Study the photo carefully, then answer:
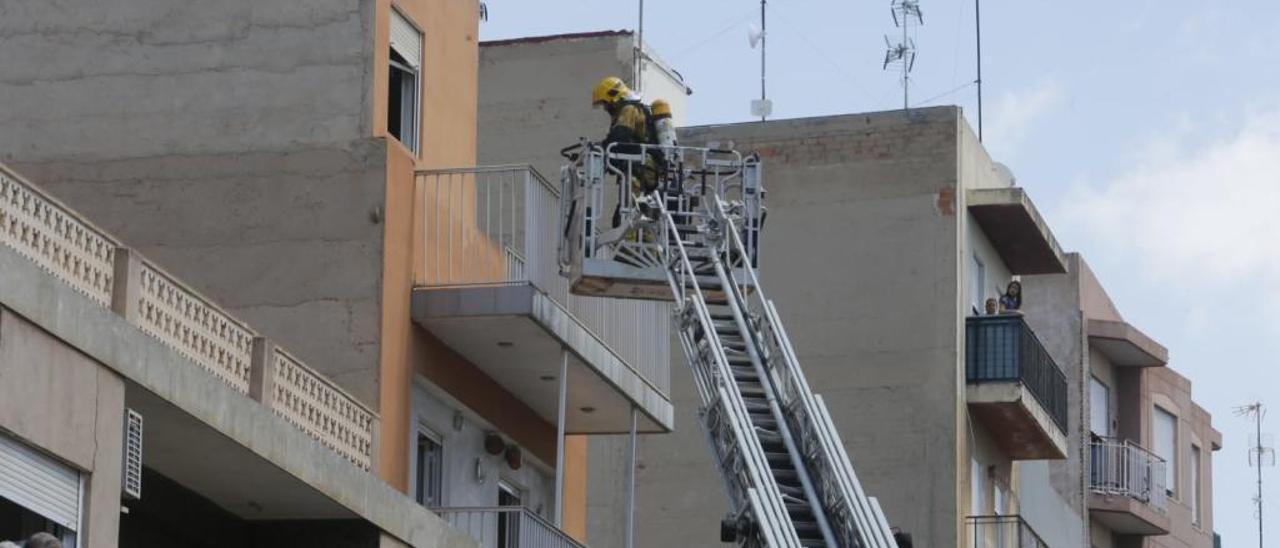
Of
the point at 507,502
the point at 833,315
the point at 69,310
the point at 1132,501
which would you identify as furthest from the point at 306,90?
the point at 1132,501

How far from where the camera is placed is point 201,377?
22.0m

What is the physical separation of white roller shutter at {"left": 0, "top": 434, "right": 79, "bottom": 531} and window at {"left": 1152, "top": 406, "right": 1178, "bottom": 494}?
33.6 metres

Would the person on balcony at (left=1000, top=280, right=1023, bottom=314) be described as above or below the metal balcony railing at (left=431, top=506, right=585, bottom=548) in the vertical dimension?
above

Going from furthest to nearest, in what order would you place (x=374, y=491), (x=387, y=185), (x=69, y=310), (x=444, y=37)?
(x=444, y=37), (x=387, y=185), (x=374, y=491), (x=69, y=310)

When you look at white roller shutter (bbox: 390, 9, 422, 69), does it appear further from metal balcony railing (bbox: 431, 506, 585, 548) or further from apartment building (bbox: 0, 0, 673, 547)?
metal balcony railing (bbox: 431, 506, 585, 548)

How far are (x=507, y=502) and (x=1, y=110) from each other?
6824 millimetres

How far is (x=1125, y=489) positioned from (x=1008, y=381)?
A: 32.7 feet

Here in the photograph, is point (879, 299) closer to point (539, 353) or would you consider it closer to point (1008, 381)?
point (1008, 381)

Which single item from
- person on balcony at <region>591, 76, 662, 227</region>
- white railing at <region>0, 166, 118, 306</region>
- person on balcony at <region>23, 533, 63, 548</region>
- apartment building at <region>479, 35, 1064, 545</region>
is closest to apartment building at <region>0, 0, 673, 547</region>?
person on balcony at <region>591, 76, 662, 227</region>

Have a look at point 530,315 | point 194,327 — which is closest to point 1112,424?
point 530,315

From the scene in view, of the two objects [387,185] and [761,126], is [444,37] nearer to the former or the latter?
[387,185]

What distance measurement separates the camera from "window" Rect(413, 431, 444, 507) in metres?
28.7

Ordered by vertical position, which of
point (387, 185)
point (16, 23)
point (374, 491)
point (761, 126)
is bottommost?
point (374, 491)

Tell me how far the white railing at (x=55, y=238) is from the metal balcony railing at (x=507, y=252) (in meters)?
6.74
